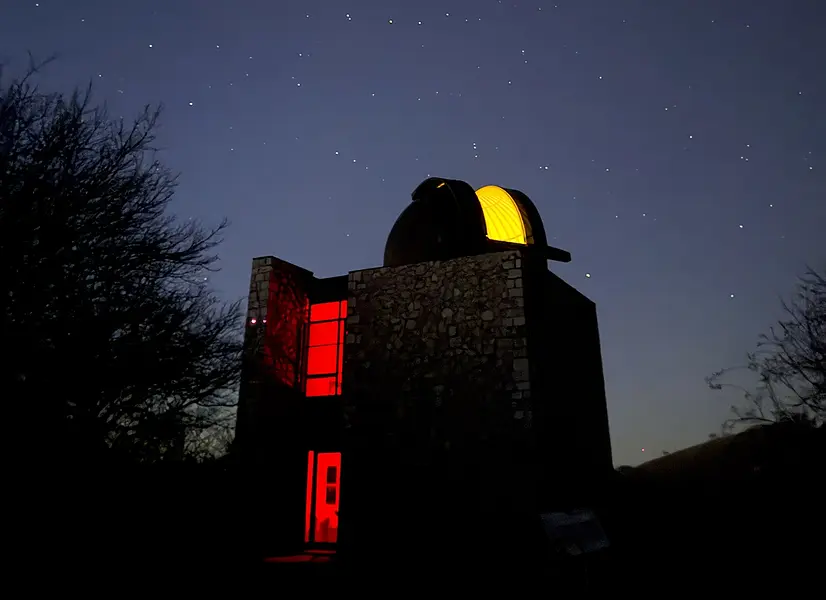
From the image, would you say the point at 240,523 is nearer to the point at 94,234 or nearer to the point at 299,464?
the point at 299,464

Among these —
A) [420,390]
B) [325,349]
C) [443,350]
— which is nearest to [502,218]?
[443,350]

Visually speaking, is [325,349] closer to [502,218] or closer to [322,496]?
[322,496]

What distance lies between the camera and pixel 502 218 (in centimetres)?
1306

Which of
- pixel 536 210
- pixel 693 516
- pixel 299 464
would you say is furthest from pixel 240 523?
pixel 693 516

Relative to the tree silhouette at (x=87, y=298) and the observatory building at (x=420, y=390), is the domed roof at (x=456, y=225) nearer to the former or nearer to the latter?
the observatory building at (x=420, y=390)

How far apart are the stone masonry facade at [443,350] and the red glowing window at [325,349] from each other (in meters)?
1.02

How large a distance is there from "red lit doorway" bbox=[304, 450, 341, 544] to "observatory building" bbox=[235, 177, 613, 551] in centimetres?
3

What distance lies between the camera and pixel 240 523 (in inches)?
405

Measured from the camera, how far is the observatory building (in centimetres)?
939

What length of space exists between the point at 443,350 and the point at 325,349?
3.26m

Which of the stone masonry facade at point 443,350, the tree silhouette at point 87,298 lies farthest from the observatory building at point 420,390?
the tree silhouette at point 87,298

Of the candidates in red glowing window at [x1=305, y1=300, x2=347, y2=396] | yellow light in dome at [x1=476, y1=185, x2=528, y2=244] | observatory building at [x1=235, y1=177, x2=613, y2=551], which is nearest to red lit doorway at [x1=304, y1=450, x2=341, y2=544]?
observatory building at [x1=235, y1=177, x2=613, y2=551]

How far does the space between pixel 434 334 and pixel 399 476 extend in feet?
8.76

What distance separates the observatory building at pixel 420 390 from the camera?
9.39m
